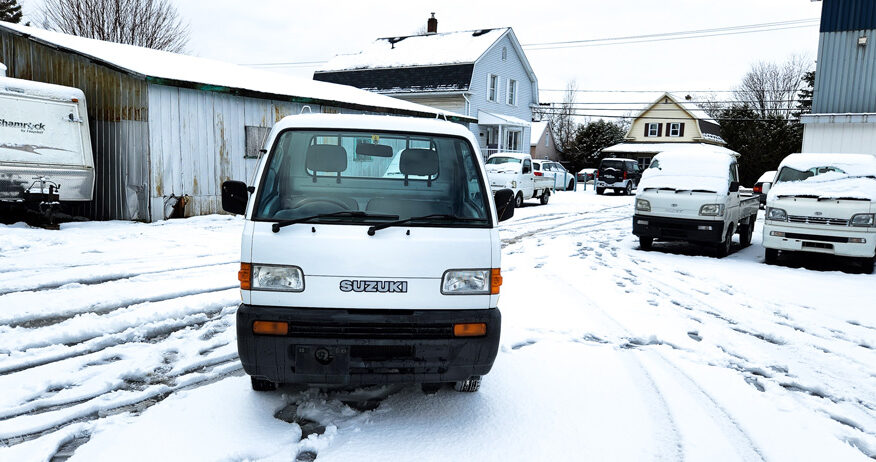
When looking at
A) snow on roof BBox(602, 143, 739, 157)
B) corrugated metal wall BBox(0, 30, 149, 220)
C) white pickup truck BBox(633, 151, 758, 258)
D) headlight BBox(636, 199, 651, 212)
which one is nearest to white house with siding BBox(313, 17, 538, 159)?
snow on roof BBox(602, 143, 739, 157)

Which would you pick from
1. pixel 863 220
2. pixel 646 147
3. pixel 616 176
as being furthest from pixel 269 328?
pixel 646 147

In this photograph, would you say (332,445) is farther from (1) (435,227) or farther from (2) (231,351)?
(2) (231,351)

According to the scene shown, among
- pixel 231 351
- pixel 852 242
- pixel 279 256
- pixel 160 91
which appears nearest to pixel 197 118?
pixel 160 91

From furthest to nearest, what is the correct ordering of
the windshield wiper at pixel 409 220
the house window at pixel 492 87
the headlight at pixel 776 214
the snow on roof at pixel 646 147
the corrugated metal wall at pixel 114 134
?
the snow on roof at pixel 646 147 → the house window at pixel 492 87 → the corrugated metal wall at pixel 114 134 → the headlight at pixel 776 214 → the windshield wiper at pixel 409 220

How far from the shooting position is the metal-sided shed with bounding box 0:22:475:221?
42.8 ft

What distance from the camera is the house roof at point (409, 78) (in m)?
→ 31.2

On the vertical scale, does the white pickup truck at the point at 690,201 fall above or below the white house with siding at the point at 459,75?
below

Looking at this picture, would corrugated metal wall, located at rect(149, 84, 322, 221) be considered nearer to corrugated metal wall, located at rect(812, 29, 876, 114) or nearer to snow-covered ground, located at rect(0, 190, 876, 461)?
snow-covered ground, located at rect(0, 190, 876, 461)

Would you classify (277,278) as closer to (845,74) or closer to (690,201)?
(690,201)

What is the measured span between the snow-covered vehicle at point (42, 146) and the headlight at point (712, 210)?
1197 centimetres

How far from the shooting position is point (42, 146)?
1138cm

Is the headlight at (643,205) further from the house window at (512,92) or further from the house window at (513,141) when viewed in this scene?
the house window at (512,92)

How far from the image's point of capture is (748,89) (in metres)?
59.7

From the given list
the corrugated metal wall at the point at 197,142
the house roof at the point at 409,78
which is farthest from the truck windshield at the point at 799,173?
the house roof at the point at 409,78
